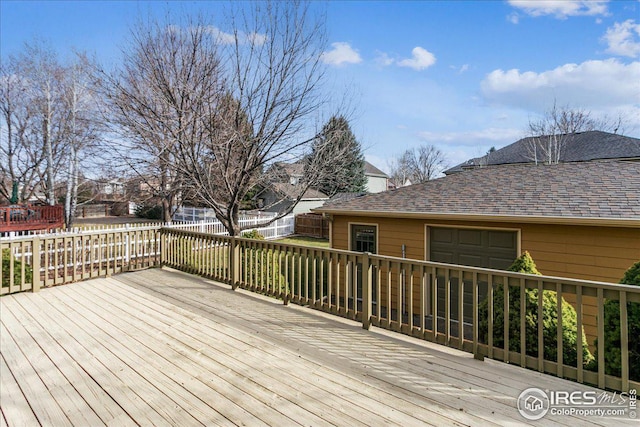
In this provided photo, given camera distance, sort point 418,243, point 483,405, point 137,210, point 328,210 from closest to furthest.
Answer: point 483,405 < point 418,243 < point 328,210 < point 137,210

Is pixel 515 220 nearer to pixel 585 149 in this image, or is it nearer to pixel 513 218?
pixel 513 218

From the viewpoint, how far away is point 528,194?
6461 mm

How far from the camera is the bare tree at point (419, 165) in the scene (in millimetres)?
36031

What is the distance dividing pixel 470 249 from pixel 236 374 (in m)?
5.13

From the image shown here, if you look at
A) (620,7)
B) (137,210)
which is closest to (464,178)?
(620,7)

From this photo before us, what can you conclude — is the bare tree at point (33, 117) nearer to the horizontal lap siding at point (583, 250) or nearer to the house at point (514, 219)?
the house at point (514, 219)

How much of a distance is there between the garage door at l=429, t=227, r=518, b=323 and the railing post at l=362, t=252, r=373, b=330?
2828 millimetres

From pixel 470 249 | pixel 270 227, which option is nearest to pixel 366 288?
pixel 470 249

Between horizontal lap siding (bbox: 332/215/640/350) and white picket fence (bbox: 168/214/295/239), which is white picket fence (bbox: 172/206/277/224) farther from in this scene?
horizontal lap siding (bbox: 332/215/640/350)

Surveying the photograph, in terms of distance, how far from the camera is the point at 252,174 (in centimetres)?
733

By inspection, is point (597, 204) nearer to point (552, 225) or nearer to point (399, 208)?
point (552, 225)

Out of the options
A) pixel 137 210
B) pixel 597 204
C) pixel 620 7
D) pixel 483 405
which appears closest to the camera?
pixel 483 405

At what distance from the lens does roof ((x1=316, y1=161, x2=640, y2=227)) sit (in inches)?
212

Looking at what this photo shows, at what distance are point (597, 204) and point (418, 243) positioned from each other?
2994 millimetres
